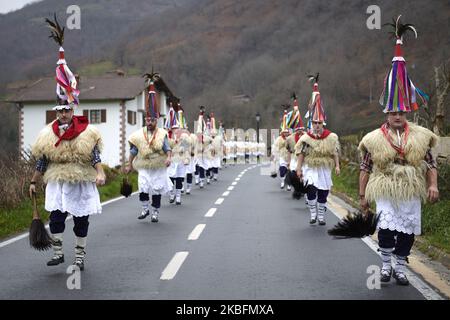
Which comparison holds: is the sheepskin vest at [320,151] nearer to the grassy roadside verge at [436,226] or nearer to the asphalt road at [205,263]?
the asphalt road at [205,263]

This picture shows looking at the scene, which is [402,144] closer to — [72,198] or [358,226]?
[358,226]

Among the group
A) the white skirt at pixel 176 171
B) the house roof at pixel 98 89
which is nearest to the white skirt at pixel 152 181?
the white skirt at pixel 176 171

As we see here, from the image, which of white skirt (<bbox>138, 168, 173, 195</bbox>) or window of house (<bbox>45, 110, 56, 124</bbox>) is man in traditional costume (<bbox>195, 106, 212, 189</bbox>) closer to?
white skirt (<bbox>138, 168, 173, 195</bbox>)

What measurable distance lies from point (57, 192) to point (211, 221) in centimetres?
480

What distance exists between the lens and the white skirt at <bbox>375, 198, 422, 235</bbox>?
588cm

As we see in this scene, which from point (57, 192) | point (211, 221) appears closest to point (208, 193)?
point (211, 221)

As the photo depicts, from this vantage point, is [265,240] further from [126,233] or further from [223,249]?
[126,233]

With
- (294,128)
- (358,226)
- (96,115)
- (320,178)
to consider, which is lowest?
(358,226)

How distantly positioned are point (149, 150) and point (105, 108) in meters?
36.2

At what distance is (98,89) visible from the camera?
4788 cm

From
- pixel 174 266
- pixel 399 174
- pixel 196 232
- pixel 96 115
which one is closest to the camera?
pixel 399 174

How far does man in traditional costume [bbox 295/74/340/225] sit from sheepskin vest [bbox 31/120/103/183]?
4.82 meters

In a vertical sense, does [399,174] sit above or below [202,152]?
above

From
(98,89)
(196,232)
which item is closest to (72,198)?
(196,232)
